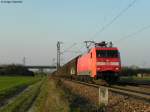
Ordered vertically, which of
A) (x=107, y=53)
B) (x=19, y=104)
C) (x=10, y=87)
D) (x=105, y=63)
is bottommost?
(x=19, y=104)

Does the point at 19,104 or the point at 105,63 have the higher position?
the point at 105,63

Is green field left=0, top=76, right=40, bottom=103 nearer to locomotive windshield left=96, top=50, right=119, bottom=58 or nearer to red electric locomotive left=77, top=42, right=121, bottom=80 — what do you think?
red electric locomotive left=77, top=42, right=121, bottom=80

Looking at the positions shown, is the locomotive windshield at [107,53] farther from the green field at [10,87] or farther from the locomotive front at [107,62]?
the green field at [10,87]

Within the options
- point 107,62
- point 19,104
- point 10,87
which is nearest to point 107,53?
point 107,62

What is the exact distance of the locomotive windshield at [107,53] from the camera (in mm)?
39094

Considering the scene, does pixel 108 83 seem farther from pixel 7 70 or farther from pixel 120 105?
pixel 7 70

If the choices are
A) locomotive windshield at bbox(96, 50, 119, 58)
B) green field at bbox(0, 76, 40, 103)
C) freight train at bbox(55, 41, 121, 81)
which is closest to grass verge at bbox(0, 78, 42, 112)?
green field at bbox(0, 76, 40, 103)

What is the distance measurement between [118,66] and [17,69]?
540ft

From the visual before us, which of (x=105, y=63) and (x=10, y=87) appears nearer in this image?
(x=105, y=63)

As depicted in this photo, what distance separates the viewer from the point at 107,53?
129 ft

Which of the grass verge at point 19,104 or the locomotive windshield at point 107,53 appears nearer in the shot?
the grass verge at point 19,104

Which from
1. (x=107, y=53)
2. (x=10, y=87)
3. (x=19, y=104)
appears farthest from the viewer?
(x=10, y=87)

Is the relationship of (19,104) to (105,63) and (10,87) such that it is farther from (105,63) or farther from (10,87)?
(10,87)

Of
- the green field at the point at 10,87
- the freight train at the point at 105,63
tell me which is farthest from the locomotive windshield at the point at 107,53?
the green field at the point at 10,87
